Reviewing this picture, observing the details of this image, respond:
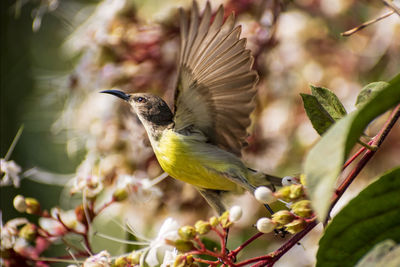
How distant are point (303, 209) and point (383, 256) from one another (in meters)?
0.14

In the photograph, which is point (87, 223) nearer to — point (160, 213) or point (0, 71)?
point (160, 213)

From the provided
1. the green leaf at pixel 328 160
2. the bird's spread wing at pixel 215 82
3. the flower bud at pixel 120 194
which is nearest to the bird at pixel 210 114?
the bird's spread wing at pixel 215 82

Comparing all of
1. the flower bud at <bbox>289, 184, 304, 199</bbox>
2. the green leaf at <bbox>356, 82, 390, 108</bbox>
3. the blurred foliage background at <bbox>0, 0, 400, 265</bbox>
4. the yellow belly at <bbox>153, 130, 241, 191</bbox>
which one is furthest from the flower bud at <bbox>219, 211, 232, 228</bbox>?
the blurred foliage background at <bbox>0, 0, 400, 265</bbox>

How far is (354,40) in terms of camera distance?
54.2 inches

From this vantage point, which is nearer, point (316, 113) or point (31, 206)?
point (316, 113)

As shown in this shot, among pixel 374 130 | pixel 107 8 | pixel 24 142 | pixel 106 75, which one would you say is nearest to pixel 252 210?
pixel 374 130

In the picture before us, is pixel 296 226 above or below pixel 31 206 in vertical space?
above

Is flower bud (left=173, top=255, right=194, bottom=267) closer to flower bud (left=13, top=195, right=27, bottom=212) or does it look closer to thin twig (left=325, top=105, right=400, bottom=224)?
thin twig (left=325, top=105, right=400, bottom=224)

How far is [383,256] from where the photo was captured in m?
0.43

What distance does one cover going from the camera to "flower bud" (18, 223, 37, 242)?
0.83 m

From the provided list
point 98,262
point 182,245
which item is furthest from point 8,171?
point 182,245

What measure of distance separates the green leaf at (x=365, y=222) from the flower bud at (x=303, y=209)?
4cm

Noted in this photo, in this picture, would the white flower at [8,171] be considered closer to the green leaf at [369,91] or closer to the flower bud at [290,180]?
the flower bud at [290,180]

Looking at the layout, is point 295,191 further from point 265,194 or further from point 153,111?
point 153,111
